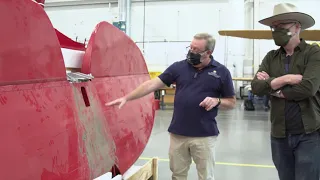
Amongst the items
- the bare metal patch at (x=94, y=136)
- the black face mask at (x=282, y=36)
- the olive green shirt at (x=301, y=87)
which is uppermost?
the black face mask at (x=282, y=36)

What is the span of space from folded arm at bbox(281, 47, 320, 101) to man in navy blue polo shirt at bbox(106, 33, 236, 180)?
55cm

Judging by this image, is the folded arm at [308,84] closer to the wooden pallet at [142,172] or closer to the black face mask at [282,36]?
the black face mask at [282,36]

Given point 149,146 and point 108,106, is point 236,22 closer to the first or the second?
point 149,146

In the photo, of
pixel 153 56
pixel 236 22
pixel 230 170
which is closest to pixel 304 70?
pixel 230 170

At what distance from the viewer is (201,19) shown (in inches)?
544

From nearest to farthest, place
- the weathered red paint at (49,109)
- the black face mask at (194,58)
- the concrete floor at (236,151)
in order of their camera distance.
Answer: the weathered red paint at (49,109) < the black face mask at (194,58) < the concrete floor at (236,151)

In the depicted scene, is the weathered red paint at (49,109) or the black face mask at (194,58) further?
the black face mask at (194,58)

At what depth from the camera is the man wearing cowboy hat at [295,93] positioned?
1805 mm

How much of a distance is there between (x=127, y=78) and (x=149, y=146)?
2.65 m

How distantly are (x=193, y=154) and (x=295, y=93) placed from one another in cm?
88

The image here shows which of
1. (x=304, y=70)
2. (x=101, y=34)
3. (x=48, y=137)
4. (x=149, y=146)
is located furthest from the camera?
(x=149, y=146)

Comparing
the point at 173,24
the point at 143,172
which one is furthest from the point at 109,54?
the point at 173,24

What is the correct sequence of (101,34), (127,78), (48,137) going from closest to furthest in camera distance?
1. (48,137)
2. (101,34)
3. (127,78)

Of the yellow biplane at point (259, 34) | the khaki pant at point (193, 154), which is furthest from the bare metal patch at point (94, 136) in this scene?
the yellow biplane at point (259, 34)
